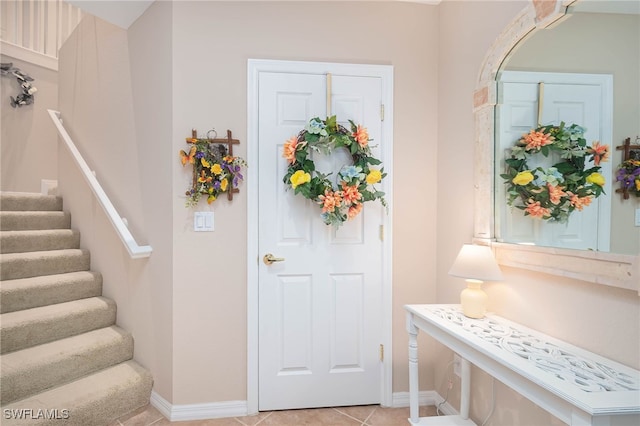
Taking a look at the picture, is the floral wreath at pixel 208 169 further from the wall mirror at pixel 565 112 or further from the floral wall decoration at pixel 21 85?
the floral wall decoration at pixel 21 85

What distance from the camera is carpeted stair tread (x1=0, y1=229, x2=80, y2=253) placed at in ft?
8.84

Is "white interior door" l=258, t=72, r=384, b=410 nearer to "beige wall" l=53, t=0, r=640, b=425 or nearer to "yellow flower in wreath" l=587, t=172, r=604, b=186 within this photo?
"beige wall" l=53, t=0, r=640, b=425

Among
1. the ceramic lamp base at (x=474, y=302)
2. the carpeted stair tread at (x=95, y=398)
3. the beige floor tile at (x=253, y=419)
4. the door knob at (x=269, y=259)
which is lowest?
the beige floor tile at (x=253, y=419)

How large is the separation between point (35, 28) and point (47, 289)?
3.28m

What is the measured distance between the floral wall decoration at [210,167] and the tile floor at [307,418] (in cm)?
131

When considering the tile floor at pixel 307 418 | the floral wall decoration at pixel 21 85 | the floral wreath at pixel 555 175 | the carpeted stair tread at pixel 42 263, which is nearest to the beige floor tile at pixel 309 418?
the tile floor at pixel 307 418

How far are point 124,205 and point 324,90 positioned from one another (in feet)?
5.40

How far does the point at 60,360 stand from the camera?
6.83 ft

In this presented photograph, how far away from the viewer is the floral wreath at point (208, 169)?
2104 mm

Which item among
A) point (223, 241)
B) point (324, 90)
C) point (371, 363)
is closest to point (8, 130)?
point (223, 241)

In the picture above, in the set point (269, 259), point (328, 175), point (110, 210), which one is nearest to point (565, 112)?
point (328, 175)

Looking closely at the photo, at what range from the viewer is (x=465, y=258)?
1749 millimetres

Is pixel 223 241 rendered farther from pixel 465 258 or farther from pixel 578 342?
pixel 578 342

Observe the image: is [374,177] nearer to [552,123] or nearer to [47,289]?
[552,123]
